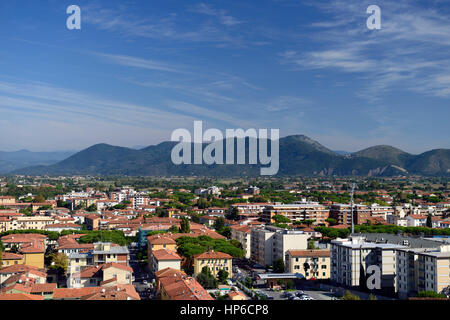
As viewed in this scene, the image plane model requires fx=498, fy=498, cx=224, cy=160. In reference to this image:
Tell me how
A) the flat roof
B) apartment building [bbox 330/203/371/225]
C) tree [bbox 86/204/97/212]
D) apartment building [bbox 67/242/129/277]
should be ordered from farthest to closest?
tree [bbox 86/204/97/212]
apartment building [bbox 330/203/371/225]
apartment building [bbox 67/242/129/277]
the flat roof

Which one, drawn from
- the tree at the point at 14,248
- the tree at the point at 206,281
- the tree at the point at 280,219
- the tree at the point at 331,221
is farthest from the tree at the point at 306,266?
the tree at the point at 331,221

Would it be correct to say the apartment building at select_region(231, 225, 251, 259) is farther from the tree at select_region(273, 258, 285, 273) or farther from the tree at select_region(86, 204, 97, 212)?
the tree at select_region(86, 204, 97, 212)

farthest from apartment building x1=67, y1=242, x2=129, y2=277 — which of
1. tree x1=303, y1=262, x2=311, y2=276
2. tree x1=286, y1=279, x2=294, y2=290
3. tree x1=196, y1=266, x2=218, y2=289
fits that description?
tree x1=303, y1=262, x2=311, y2=276

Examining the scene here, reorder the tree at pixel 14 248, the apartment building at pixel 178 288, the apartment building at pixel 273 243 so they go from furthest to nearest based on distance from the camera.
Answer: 1. the tree at pixel 14 248
2. the apartment building at pixel 273 243
3. the apartment building at pixel 178 288

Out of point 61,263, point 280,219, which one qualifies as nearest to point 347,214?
point 280,219

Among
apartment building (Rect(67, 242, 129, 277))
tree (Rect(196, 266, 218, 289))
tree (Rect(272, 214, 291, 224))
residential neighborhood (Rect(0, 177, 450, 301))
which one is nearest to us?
residential neighborhood (Rect(0, 177, 450, 301))

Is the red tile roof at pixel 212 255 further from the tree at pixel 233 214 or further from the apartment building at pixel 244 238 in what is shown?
the tree at pixel 233 214
